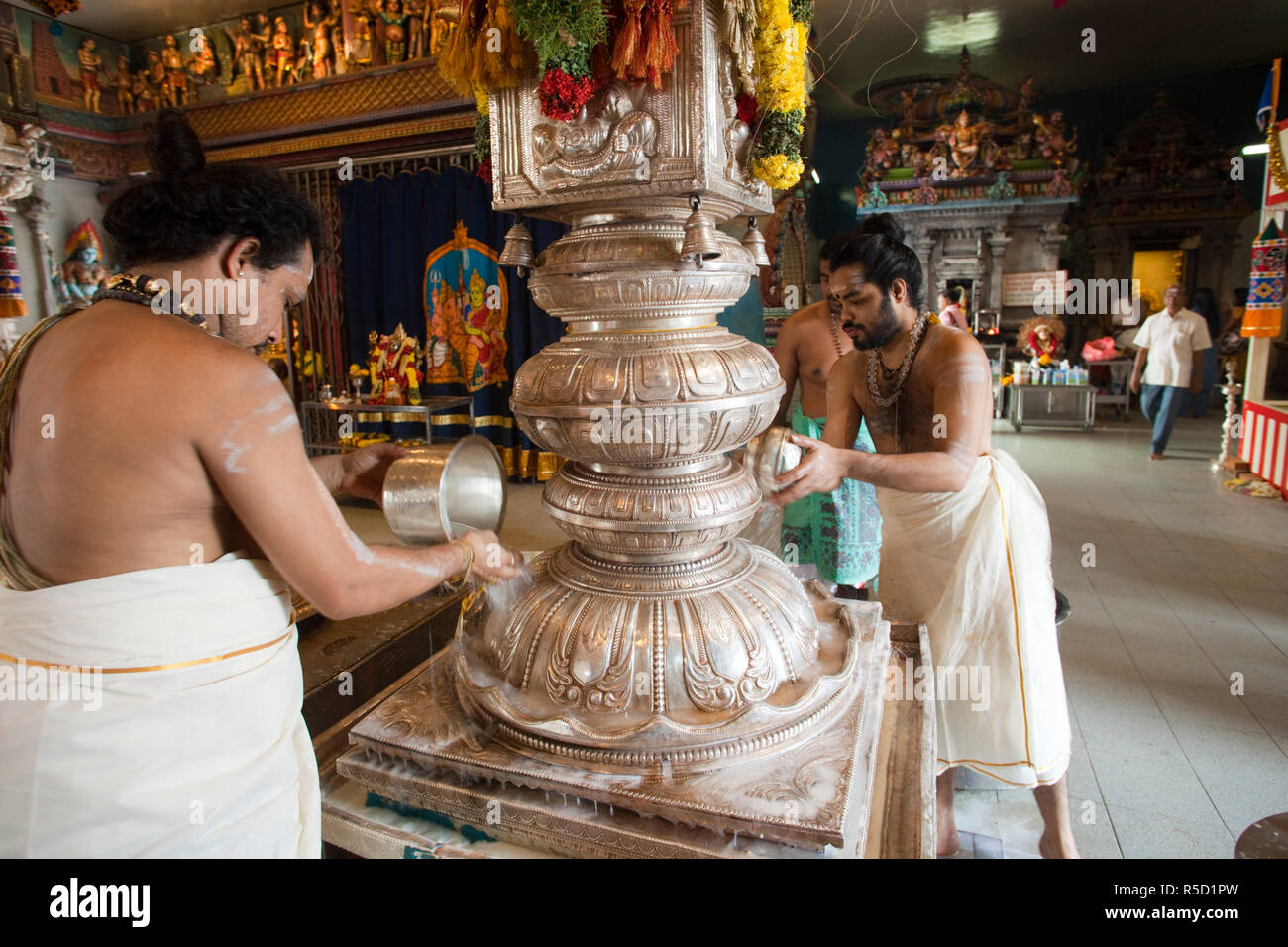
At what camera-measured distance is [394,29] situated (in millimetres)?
7469

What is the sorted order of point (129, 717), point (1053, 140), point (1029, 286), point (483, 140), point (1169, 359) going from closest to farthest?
point (129, 717), point (483, 140), point (1169, 359), point (1053, 140), point (1029, 286)

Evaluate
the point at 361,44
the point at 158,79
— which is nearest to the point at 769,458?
the point at 361,44

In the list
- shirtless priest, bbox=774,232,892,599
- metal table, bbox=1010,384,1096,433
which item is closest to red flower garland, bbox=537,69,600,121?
shirtless priest, bbox=774,232,892,599

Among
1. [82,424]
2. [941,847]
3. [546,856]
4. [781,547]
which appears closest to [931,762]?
[546,856]

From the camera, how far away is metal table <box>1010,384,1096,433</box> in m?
10.6

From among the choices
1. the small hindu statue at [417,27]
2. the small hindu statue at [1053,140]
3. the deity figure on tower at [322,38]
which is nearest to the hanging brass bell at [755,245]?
the small hindu statue at [417,27]

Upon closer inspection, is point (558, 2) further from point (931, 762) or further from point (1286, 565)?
point (1286, 565)

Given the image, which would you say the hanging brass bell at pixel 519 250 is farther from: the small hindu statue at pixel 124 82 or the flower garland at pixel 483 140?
the small hindu statue at pixel 124 82

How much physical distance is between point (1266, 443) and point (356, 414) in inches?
351

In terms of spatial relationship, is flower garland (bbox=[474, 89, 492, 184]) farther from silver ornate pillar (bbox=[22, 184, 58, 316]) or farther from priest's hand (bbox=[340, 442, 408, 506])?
silver ornate pillar (bbox=[22, 184, 58, 316])

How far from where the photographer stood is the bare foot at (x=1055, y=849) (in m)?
2.20

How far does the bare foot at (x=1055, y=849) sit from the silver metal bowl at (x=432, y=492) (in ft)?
6.39

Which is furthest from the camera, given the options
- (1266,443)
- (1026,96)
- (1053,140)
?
(1026,96)

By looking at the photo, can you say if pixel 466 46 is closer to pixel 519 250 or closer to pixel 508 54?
pixel 508 54
